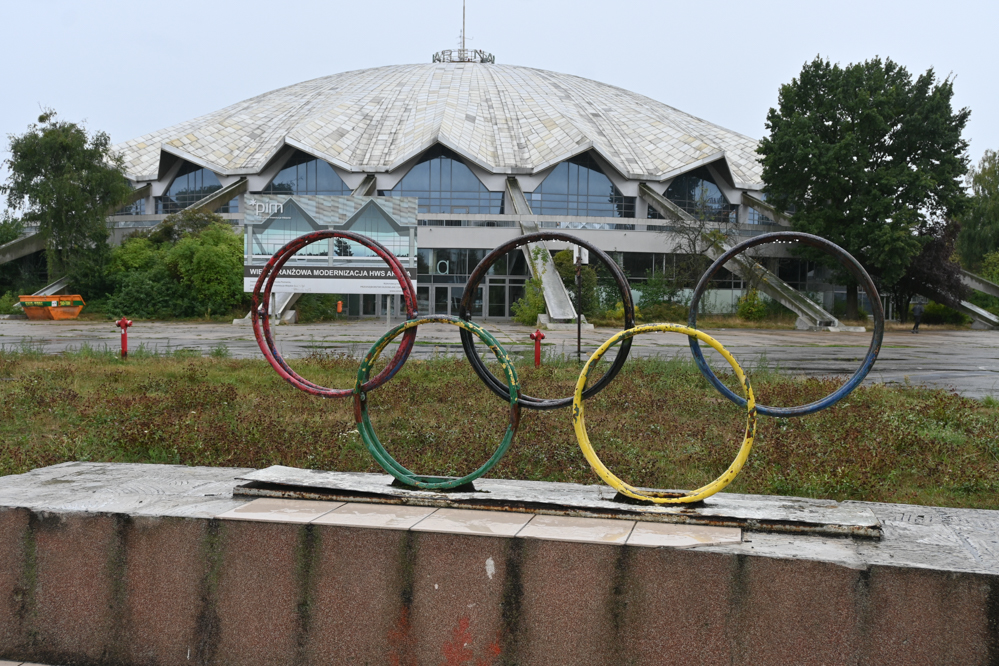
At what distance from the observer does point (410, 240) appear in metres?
15.8

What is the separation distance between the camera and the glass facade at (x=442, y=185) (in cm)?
4031

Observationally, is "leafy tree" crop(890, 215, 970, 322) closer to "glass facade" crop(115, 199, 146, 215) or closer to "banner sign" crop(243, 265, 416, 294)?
"banner sign" crop(243, 265, 416, 294)

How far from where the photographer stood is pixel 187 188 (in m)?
43.8

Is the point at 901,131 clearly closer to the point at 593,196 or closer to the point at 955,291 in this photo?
the point at 955,291

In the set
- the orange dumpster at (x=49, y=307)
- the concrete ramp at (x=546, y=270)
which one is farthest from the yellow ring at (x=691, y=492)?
the orange dumpster at (x=49, y=307)

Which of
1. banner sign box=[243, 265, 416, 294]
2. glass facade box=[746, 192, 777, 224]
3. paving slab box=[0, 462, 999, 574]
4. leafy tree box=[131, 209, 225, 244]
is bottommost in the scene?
paving slab box=[0, 462, 999, 574]

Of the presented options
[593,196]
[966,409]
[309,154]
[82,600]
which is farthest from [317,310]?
[82,600]

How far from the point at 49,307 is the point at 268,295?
31029 mm

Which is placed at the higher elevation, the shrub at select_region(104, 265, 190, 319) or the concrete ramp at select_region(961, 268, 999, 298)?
the concrete ramp at select_region(961, 268, 999, 298)

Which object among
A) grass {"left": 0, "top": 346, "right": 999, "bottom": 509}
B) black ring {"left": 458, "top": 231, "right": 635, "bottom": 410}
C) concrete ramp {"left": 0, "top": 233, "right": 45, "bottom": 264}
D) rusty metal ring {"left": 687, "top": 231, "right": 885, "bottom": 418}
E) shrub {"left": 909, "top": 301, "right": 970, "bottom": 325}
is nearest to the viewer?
rusty metal ring {"left": 687, "top": 231, "right": 885, "bottom": 418}

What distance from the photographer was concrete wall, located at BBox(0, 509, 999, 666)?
9.00ft

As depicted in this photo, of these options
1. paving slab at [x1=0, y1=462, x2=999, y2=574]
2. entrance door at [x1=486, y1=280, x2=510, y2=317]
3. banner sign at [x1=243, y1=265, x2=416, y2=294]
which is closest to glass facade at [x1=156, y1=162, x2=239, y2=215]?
entrance door at [x1=486, y1=280, x2=510, y2=317]

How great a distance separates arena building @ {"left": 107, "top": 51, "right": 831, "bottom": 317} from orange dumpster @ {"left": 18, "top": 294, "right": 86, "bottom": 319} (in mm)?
8330

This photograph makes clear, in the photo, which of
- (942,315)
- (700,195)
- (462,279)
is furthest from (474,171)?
(942,315)
